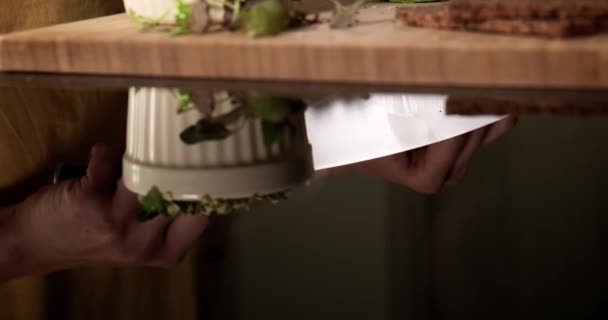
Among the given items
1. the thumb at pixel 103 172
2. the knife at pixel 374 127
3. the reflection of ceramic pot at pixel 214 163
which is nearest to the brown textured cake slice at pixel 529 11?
the knife at pixel 374 127

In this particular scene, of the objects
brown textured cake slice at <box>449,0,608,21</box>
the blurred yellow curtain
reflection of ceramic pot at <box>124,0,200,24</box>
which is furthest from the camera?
reflection of ceramic pot at <box>124,0,200,24</box>

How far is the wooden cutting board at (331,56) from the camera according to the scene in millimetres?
737

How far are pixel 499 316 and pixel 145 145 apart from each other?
0.30 metres

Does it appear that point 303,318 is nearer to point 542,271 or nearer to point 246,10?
point 542,271

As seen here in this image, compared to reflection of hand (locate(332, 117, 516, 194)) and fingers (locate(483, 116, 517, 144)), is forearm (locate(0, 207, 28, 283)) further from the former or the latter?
fingers (locate(483, 116, 517, 144))

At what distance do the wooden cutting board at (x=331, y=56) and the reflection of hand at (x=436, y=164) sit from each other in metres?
0.11

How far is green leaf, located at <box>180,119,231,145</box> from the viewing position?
62cm

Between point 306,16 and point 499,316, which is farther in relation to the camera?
point 306,16

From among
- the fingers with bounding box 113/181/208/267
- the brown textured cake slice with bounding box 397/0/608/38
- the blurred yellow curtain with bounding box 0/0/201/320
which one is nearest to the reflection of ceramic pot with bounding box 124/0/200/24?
the blurred yellow curtain with bounding box 0/0/201/320

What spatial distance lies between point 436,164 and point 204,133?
17 centimetres

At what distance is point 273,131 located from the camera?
64 cm

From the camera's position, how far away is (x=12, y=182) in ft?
2.42

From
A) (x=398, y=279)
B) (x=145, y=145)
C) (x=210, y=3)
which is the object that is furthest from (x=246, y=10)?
(x=398, y=279)

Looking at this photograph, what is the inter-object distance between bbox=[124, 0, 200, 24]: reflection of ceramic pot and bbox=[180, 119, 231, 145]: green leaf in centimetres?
36
